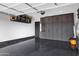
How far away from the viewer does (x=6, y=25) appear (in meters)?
6.72

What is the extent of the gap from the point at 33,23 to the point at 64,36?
5.29m

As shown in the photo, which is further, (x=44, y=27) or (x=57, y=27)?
(x=44, y=27)

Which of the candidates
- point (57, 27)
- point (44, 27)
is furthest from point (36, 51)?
point (44, 27)

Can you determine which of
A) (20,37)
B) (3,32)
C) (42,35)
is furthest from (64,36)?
(3,32)

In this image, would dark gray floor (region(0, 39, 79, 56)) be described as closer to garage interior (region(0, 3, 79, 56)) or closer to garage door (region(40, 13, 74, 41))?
garage interior (region(0, 3, 79, 56))

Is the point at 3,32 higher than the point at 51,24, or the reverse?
the point at 51,24

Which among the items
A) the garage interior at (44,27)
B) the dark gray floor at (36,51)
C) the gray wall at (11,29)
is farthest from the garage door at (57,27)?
the dark gray floor at (36,51)

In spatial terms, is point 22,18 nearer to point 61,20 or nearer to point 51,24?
point 51,24

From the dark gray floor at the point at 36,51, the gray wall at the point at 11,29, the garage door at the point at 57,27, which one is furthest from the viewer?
the garage door at the point at 57,27

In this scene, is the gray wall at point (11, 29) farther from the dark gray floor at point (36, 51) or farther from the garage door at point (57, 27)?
the garage door at point (57, 27)

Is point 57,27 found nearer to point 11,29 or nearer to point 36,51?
point 36,51

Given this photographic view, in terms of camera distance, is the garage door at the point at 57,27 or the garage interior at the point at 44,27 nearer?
the garage interior at the point at 44,27

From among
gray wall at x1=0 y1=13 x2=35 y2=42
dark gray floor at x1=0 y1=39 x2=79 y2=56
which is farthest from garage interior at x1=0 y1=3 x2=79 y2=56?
dark gray floor at x1=0 y1=39 x2=79 y2=56

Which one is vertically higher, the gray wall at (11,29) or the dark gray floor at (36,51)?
the gray wall at (11,29)
